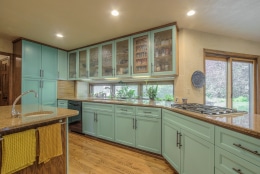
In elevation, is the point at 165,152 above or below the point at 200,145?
below

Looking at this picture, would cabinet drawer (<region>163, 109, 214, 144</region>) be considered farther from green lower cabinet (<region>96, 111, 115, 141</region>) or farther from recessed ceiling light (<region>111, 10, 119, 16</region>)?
recessed ceiling light (<region>111, 10, 119, 16</region>)

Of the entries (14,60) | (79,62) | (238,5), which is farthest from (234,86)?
(14,60)

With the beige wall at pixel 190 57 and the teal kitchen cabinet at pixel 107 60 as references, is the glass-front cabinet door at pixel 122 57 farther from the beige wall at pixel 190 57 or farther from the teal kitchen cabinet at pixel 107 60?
the beige wall at pixel 190 57

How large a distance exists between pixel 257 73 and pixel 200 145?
10.3ft

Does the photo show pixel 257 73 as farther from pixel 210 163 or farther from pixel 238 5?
pixel 210 163

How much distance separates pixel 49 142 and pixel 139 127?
1424 mm

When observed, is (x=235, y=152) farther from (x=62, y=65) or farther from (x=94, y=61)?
(x=62, y=65)

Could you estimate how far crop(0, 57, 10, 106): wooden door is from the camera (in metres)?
3.32

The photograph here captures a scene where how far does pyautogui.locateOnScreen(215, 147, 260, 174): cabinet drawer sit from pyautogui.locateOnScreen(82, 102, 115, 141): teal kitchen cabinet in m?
1.92

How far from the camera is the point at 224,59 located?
9.99 feet

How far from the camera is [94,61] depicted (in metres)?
3.59

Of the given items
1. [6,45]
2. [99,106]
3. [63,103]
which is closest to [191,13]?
[99,106]

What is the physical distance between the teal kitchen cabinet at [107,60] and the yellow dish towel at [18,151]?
2145 millimetres

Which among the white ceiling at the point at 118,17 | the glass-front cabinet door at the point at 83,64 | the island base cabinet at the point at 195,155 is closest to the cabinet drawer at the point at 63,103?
the glass-front cabinet door at the point at 83,64
